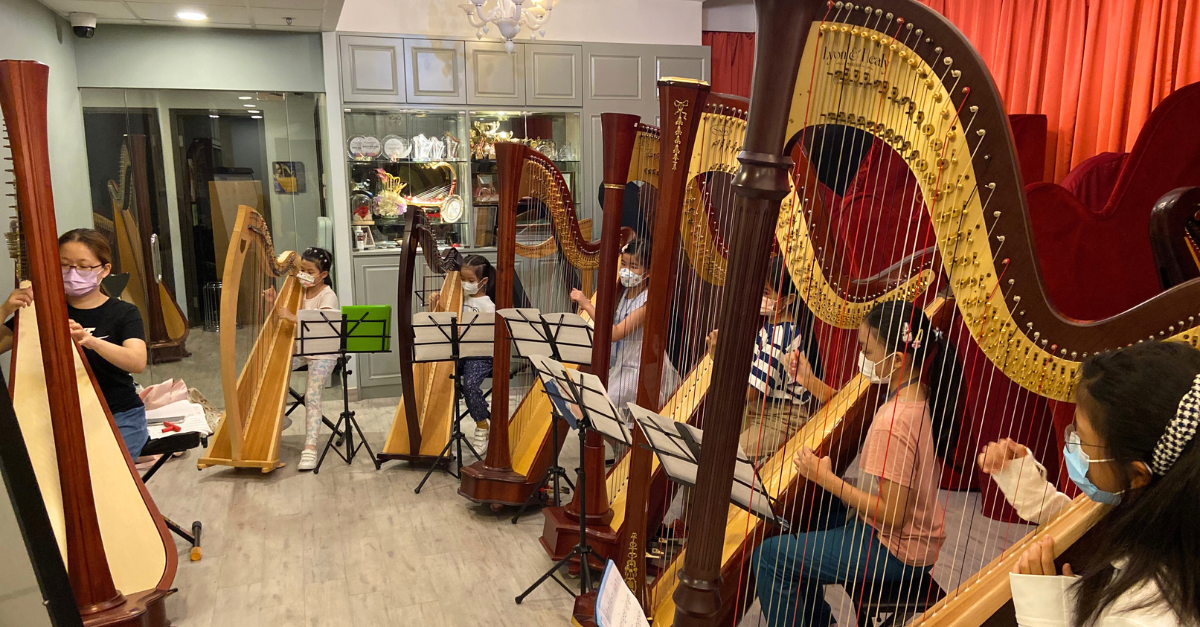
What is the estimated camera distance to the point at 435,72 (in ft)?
17.5

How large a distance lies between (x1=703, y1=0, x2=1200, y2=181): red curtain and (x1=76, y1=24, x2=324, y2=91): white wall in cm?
409

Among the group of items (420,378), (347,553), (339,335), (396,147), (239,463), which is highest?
(396,147)

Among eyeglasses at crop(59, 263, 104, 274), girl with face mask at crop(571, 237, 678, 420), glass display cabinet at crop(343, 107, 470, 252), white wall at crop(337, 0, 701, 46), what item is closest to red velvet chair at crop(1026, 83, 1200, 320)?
girl with face mask at crop(571, 237, 678, 420)

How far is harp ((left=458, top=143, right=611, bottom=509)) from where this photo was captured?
3.15 metres

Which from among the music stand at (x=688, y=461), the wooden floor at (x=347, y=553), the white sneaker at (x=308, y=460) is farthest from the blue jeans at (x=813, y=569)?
the white sneaker at (x=308, y=460)

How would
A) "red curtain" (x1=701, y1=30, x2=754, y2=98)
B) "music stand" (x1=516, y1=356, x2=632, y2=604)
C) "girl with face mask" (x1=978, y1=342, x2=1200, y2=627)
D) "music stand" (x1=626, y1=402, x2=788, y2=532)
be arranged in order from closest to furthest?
"girl with face mask" (x1=978, y1=342, x2=1200, y2=627)
"music stand" (x1=626, y1=402, x2=788, y2=532)
"music stand" (x1=516, y1=356, x2=632, y2=604)
"red curtain" (x1=701, y1=30, x2=754, y2=98)

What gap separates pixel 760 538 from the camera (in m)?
2.34

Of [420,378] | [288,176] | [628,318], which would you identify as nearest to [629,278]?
[628,318]

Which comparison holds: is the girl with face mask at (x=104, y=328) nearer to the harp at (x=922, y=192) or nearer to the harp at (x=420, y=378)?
the harp at (x=420, y=378)

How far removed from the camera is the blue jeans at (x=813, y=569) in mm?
1995

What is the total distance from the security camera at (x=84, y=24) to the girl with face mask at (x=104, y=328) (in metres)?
2.46

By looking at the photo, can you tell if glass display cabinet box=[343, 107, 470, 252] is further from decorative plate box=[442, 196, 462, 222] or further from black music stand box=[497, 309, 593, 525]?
black music stand box=[497, 309, 593, 525]

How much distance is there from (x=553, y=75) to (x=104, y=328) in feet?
11.7

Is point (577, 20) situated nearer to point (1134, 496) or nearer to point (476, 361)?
point (476, 361)
